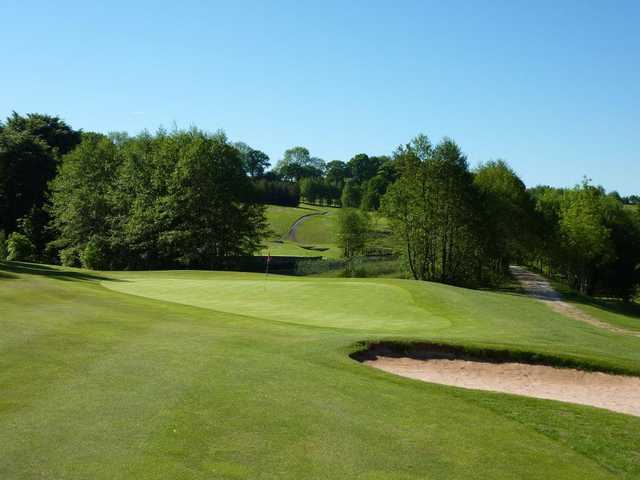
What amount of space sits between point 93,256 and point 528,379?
55107 millimetres

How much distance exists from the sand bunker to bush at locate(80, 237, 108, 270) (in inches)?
2064

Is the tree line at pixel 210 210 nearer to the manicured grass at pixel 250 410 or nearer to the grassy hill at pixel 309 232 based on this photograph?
the grassy hill at pixel 309 232

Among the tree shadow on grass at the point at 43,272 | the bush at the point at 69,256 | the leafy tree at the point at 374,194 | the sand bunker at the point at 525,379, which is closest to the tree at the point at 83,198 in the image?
the bush at the point at 69,256

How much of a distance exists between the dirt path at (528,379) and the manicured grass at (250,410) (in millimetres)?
912

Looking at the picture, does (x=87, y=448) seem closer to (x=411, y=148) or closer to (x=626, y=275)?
(x=411, y=148)

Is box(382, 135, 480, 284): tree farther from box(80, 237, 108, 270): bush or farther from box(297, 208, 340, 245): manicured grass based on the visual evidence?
box(297, 208, 340, 245): manicured grass

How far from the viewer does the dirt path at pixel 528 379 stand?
13789mm

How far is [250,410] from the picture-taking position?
9.09m

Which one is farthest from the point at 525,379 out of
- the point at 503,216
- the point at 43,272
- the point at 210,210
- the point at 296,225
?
the point at 296,225

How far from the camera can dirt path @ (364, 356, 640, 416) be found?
13.8m

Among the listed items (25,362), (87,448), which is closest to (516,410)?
(87,448)

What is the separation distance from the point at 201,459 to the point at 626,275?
316 feet

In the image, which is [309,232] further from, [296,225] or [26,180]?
[26,180]

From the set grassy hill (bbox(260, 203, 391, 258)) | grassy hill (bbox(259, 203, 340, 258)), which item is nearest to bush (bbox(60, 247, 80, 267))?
grassy hill (bbox(260, 203, 391, 258))
